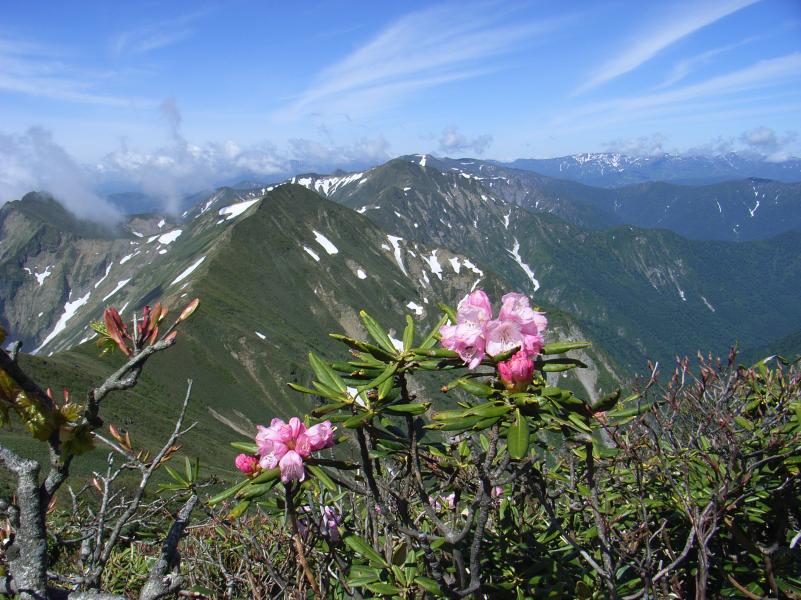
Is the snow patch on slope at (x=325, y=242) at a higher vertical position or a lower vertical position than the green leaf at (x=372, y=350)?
lower

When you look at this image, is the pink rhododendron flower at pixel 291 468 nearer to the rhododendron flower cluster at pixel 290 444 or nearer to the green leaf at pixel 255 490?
the rhododendron flower cluster at pixel 290 444

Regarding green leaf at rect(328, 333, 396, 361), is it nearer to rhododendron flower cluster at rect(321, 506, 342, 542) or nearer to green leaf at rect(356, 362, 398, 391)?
green leaf at rect(356, 362, 398, 391)

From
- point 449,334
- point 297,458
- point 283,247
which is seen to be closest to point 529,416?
point 449,334

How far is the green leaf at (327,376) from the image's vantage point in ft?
10.1

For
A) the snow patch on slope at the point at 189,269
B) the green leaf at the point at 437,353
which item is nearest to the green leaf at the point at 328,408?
the green leaf at the point at 437,353

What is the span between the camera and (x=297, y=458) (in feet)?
9.42

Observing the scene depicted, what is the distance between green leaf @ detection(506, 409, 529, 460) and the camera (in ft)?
7.62

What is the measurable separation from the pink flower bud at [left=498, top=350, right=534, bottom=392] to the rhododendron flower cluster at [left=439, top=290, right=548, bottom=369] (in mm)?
65

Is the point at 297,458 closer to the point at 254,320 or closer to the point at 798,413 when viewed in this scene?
the point at 798,413

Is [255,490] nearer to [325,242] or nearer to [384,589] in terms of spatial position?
[384,589]

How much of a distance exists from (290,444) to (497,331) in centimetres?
135

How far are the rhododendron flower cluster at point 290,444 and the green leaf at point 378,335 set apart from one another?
555 mm

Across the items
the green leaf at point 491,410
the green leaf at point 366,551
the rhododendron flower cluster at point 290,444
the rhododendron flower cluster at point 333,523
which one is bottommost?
the rhododendron flower cluster at point 333,523

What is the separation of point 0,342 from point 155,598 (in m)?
1.21
